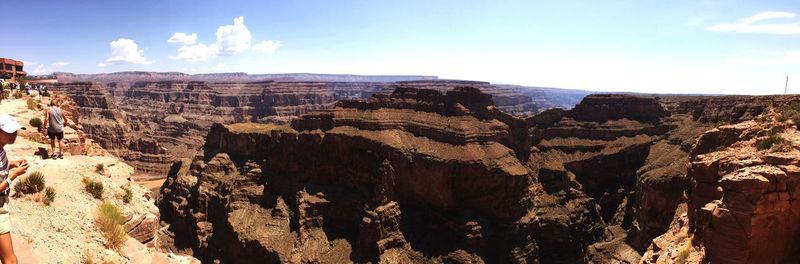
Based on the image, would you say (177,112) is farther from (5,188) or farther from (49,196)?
(5,188)

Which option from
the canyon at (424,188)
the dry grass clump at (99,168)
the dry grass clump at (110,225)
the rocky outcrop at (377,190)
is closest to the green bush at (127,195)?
the dry grass clump at (99,168)

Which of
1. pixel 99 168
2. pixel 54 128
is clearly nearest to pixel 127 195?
pixel 99 168

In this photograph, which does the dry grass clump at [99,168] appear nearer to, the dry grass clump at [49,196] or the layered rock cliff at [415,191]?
the dry grass clump at [49,196]

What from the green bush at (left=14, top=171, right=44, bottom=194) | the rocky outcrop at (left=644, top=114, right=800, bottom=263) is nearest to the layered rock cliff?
the rocky outcrop at (left=644, top=114, right=800, bottom=263)

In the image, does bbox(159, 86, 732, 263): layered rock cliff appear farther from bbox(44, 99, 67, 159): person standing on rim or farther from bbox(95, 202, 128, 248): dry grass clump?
bbox(95, 202, 128, 248): dry grass clump

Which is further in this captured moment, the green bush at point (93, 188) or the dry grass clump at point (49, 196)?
the green bush at point (93, 188)

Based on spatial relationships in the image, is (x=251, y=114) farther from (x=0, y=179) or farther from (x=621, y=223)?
(x=0, y=179)
